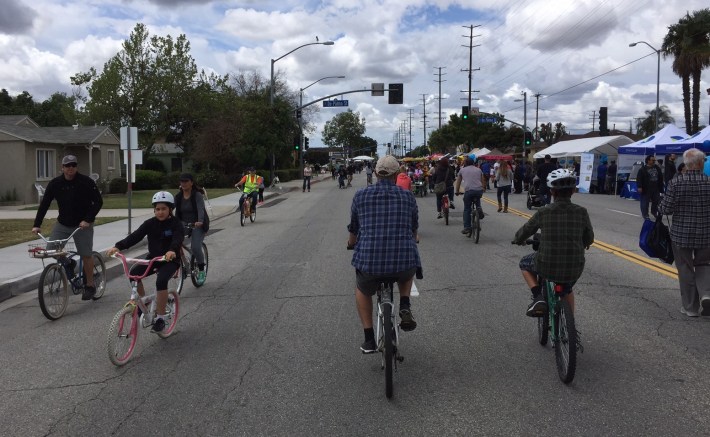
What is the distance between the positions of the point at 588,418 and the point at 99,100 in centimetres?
4789

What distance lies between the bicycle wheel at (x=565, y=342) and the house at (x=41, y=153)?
26597mm

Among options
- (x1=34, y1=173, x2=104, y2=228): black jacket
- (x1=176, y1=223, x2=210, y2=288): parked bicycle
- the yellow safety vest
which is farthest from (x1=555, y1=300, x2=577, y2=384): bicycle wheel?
the yellow safety vest

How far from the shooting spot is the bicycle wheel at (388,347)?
4434 mm

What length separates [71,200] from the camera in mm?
7535

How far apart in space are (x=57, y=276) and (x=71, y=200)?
0.92 m

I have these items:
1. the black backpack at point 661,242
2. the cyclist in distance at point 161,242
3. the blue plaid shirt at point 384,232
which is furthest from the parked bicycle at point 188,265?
the black backpack at point 661,242

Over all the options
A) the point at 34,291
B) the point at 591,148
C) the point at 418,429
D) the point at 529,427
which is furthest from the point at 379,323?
the point at 591,148

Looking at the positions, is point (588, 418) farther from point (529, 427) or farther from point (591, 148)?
point (591, 148)

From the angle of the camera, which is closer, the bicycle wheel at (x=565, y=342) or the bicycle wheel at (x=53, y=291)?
the bicycle wheel at (x=565, y=342)

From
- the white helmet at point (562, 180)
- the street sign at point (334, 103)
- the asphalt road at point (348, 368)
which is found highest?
the street sign at point (334, 103)

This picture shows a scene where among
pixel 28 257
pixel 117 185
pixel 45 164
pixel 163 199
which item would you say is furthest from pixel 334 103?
pixel 163 199

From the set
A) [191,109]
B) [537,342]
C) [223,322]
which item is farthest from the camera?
[191,109]

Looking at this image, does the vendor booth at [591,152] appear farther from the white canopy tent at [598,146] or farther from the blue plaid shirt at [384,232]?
the blue plaid shirt at [384,232]

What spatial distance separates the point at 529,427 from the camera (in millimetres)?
4027
